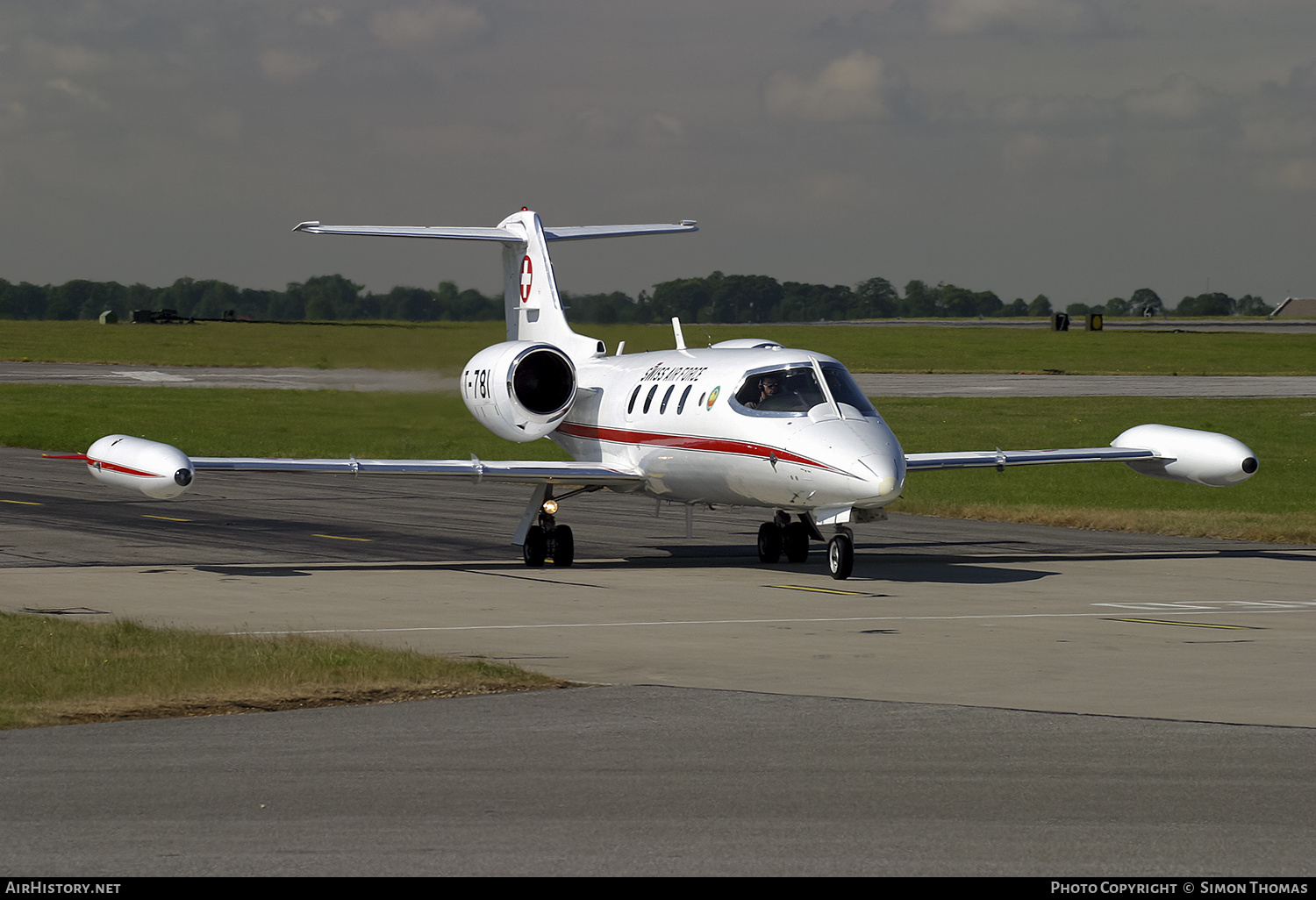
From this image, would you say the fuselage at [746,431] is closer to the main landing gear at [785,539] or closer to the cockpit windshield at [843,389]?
the cockpit windshield at [843,389]

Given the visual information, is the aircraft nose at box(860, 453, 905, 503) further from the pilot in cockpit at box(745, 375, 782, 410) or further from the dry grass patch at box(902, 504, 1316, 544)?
the dry grass patch at box(902, 504, 1316, 544)

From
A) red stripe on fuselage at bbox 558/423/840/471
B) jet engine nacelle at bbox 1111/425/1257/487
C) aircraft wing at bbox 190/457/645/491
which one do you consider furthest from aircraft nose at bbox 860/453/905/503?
jet engine nacelle at bbox 1111/425/1257/487

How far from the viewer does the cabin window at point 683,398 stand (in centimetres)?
2445

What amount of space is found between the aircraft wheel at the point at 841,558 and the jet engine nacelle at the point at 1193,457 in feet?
19.8

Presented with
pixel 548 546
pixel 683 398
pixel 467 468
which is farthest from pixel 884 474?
pixel 467 468

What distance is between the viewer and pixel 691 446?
79.0 feet

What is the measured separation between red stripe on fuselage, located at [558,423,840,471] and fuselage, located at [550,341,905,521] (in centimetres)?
2

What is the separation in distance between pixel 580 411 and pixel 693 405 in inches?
150

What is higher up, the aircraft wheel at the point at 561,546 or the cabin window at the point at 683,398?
the cabin window at the point at 683,398

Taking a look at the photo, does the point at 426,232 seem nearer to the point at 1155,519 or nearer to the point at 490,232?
the point at 490,232

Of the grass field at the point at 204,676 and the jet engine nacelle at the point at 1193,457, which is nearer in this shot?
the grass field at the point at 204,676

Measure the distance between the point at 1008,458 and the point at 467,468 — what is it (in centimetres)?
837

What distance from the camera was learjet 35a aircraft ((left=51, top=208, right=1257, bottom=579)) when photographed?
22000mm

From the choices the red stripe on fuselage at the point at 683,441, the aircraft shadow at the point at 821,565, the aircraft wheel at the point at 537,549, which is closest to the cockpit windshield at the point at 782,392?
the red stripe on fuselage at the point at 683,441
